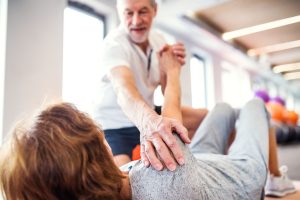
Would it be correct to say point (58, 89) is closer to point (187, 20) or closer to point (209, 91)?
point (187, 20)

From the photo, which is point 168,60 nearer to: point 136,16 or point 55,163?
point 136,16

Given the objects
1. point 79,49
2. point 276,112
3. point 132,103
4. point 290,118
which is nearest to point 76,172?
point 132,103

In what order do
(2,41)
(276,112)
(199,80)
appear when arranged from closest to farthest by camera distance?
(2,41)
(276,112)
(199,80)

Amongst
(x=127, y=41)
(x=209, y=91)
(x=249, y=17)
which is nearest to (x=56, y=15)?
(x=127, y=41)

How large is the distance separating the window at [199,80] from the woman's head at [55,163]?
427 cm

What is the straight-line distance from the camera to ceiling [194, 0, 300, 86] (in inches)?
115

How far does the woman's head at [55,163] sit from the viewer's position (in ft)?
2.12

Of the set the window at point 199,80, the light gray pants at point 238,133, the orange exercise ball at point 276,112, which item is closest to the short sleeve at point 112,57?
the light gray pants at point 238,133

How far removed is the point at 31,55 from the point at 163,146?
5.46ft

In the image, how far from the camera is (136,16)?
4.73ft

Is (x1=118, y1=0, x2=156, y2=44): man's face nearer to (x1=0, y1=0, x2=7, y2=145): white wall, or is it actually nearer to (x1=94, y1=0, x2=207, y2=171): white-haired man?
(x1=94, y1=0, x2=207, y2=171): white-haired man

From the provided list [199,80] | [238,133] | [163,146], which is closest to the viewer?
[163,146]

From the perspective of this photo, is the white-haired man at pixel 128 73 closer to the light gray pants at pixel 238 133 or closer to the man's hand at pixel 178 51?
the man's hand at pixel 178 51

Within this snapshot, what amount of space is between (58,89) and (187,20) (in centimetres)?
190
